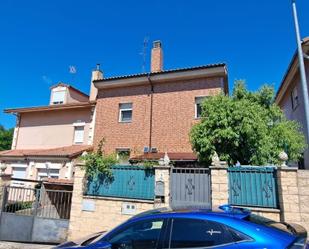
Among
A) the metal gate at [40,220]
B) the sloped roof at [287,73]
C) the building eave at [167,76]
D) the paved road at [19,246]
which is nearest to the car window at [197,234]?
the metal gate at [40,220]

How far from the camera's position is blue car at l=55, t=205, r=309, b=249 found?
315cm

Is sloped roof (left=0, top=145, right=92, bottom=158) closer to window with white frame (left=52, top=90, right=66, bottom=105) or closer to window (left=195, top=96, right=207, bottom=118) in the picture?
window with white frame (left=52, top=90, right=66, bottom=105)

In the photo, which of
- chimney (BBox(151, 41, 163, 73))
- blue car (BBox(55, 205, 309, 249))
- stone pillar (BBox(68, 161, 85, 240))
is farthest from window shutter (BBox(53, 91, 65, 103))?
blue car (BBox(55, 205, 309, 249))

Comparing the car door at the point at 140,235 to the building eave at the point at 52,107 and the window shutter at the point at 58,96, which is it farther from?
the window shutter at the point at 58,96

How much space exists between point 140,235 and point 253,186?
15.5ft

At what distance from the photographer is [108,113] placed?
16.1 meters

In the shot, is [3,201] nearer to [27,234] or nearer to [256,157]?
[27,234]

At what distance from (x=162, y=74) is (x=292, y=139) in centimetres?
795

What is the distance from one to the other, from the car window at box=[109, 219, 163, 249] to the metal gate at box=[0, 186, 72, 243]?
6.09 meters

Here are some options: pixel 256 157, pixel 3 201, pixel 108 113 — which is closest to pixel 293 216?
pixel 256 157

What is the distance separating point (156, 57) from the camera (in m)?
16.8

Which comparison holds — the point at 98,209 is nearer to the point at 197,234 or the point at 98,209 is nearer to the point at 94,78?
the point at 197,234

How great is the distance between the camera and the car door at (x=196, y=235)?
324cm

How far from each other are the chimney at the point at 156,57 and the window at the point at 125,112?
9.77ft
